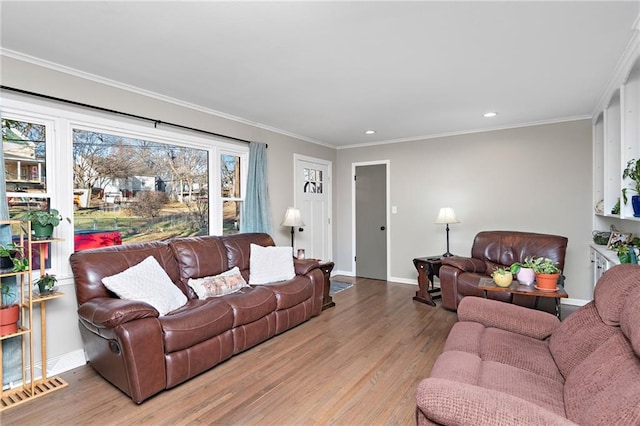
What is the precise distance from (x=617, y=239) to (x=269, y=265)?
3.70 meters

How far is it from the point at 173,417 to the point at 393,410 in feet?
4.54

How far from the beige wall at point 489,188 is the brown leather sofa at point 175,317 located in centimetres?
254

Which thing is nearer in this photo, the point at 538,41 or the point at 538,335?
the point at 538,335

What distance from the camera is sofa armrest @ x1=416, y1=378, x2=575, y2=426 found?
3.69 feet

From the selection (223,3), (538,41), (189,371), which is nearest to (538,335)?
(538,41)

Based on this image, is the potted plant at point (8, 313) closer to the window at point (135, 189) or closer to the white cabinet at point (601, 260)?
the window at point (135, 189)

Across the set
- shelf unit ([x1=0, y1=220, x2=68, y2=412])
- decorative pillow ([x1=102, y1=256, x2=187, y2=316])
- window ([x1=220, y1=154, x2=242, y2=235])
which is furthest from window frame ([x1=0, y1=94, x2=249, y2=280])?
window ([x1=220, y1=154, x2=242, y2=235])

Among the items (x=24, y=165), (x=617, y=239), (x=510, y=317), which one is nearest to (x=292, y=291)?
(x=510, y=317)

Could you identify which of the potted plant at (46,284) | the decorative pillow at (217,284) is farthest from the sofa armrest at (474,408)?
the potted plant at (46,284)

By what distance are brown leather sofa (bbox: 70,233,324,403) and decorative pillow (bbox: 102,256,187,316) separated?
→ 3.3 inches

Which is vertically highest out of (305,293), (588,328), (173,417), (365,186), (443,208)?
(365,186)

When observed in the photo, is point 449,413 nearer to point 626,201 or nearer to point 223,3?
point 223,3

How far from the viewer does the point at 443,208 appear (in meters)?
5.00

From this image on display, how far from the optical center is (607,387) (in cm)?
126
